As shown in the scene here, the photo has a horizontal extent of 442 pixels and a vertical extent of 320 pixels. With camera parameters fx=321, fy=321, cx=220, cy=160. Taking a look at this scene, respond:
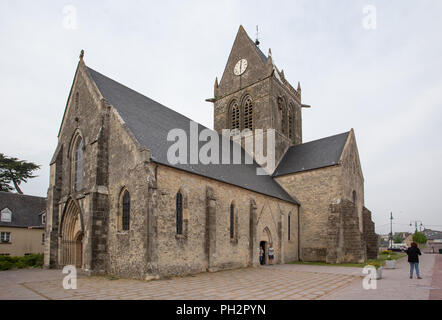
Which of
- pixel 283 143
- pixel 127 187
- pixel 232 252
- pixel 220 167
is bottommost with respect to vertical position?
pixel 232 252

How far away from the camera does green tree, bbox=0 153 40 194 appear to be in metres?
43.4

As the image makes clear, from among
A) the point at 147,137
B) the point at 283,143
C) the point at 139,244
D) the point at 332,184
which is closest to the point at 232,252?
the point at 139,244

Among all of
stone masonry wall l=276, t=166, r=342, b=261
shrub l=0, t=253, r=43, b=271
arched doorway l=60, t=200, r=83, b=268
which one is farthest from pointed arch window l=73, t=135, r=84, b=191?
stone masonry wall l=276, t=166, r=342, b=261

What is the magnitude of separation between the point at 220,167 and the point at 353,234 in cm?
1147

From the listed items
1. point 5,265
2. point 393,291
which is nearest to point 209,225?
point 393,291

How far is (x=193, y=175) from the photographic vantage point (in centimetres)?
1862

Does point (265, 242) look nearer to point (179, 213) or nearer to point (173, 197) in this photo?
point (179, 213)

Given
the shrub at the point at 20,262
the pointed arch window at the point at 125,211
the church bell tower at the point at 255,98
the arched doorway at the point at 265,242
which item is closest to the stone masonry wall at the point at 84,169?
the pointed arch window at the point at 125,211

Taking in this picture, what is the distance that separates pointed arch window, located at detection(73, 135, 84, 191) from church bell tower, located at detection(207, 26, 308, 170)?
687 inches

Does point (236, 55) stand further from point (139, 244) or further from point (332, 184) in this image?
point (139, 244)

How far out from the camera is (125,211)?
1709cm

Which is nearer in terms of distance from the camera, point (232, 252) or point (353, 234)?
point (232, 252)

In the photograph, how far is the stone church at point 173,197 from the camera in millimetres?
16422

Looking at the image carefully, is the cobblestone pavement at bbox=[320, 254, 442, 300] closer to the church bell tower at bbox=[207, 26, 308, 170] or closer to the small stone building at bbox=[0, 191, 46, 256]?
the church bell tower at bbox=[207, 26, 308, 170]
